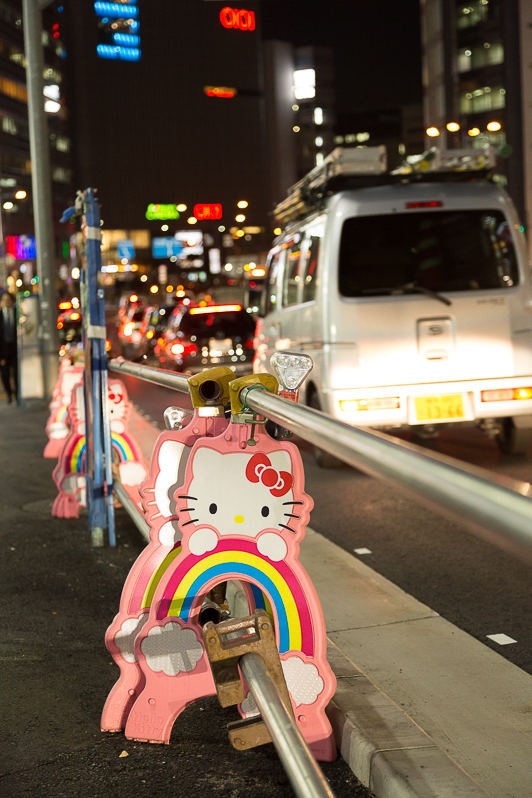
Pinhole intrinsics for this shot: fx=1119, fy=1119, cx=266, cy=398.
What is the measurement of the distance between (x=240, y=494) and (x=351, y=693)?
0.87 metres

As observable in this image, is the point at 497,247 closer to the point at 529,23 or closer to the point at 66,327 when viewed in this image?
the point at 66,327

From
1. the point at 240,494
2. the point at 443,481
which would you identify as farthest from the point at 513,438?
the point at 443,481

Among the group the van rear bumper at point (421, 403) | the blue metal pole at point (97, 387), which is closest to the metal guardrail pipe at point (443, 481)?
the blue metal pole at point (97, 387)

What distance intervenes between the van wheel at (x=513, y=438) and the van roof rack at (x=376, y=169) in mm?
2448

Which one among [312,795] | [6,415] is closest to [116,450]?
[312,795]

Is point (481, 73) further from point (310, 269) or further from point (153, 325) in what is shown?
point (310, 269)

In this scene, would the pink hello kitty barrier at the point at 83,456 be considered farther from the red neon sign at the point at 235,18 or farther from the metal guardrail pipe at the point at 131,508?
the red neon sign at the point at 235,18

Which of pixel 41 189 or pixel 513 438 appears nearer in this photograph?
pixel 513 438

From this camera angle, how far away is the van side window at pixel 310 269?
10703mm

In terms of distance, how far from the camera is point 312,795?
103 inches

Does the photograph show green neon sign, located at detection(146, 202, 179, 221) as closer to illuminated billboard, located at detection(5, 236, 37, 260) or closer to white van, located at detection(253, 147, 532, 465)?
illuminated billboard, located at detection(5, 236, 37, 260)

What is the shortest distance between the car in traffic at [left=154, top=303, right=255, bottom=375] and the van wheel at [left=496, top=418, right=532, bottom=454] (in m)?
9.25

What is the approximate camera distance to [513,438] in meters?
10.7

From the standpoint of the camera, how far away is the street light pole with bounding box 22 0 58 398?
64.0 ft
